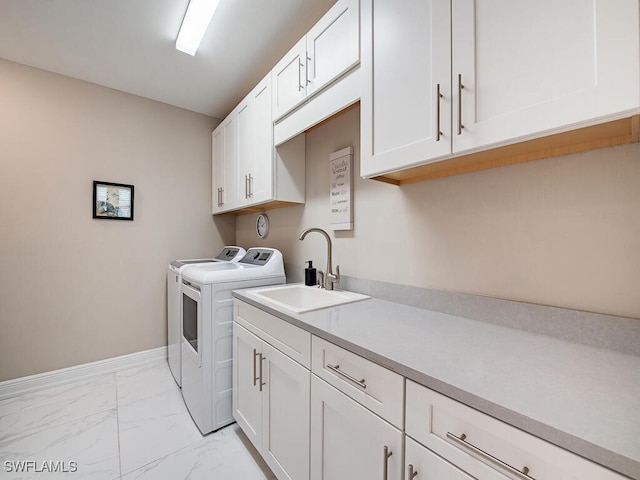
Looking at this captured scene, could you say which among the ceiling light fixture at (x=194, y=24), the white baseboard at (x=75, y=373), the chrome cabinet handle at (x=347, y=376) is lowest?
the white baseboard at (x=75, y=373)

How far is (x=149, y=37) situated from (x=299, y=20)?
102 centimetres

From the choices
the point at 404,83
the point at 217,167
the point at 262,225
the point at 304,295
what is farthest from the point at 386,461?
the point at 217,167

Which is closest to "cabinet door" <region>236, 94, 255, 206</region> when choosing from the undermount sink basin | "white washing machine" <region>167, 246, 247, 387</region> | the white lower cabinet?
"white washing machine" <region>167, 246, 247, 387</region>

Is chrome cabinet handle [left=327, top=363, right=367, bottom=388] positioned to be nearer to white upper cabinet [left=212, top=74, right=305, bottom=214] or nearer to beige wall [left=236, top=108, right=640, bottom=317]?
beige wall [left=236, top=108, right=640, bottom=317]

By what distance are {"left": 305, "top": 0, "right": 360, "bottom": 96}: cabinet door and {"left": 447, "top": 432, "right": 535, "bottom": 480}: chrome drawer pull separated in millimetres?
1374

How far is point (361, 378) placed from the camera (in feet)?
2.79

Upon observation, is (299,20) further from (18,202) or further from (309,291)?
(18,202)

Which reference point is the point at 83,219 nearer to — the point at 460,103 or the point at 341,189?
the point at 341,189

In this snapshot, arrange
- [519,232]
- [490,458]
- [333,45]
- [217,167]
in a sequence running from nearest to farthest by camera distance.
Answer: [490,458]
[519,232]
[333,45]
[217,167]

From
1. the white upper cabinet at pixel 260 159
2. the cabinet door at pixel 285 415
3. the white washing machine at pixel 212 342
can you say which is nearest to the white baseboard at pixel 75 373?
the white washing machine at pixel 212 342

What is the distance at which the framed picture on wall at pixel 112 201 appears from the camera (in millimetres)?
2406

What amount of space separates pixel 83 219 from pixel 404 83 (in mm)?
2743

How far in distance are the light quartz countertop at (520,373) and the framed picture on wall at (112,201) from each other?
2271mm

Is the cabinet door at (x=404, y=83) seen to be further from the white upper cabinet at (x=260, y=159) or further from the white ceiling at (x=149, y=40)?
the white upper cabinet at (x=260, y=159)
